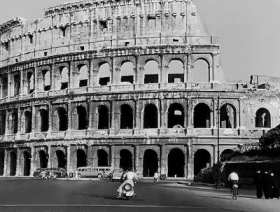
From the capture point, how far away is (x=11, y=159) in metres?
47.8

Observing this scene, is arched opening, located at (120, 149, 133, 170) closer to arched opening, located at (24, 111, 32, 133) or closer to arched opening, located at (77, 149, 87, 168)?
arched opening, located at (77, 149, 87, 168)

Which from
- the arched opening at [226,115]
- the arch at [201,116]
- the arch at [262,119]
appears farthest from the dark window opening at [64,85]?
the arch at [262,119]

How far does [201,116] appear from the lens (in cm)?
4412

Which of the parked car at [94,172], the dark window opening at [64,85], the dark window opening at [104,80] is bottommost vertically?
the parked car at [94,172]

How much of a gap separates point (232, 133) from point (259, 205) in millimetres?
23364

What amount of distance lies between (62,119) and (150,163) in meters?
8.66

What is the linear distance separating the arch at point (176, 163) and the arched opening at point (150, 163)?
118 centimetres

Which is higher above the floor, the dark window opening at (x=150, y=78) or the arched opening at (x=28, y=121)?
the dark window opening at (x=150, y=78)

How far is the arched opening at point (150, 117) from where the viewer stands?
43322 millimetres

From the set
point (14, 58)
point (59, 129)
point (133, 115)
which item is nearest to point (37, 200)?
point (133, 115)

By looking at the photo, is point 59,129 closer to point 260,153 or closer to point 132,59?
point 132,59

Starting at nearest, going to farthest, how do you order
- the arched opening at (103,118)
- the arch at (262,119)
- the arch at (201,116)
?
the arch at (201,116) → the arch at (262,119) → the arched opening at (103,118)

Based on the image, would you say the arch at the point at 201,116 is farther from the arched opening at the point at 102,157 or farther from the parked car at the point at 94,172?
the parked car at the point at 94,172

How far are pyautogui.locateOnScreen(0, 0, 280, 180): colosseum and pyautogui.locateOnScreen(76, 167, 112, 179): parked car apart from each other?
230 cm
